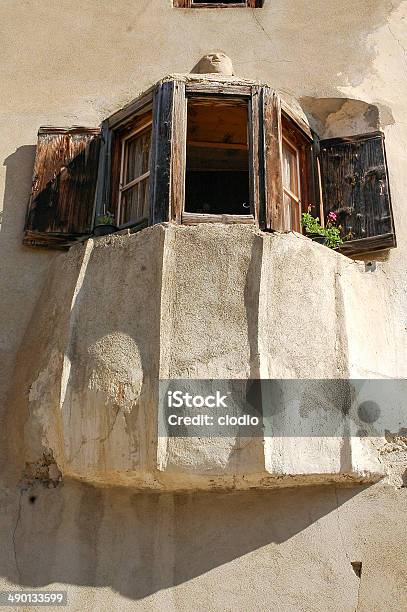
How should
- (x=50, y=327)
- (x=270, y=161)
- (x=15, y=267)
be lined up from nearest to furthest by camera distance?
(x=50, y=327)
(x=270, y=161)
(x=15, y=267)

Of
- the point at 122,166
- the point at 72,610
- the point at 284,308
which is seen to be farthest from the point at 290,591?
the point at 122,166

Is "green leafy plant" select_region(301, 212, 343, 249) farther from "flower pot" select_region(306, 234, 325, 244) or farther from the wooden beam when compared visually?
the wooden beam

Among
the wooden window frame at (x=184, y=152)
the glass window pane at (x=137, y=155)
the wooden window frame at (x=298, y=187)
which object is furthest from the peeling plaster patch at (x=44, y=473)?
the wooden window frame at (x=298, y=187)

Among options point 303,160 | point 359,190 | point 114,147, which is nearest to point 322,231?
point 359,190

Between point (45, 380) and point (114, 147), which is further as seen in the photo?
point (114, 147)

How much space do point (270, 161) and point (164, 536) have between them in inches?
124

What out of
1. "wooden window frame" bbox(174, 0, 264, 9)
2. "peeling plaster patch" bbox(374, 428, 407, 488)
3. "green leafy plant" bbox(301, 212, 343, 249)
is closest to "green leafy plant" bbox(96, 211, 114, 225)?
"green leafy plant" bbox(301, 212, 343, 249)

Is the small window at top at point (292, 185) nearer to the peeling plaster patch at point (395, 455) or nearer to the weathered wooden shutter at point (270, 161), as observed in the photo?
the weathered wooden shutter at point (270, 161)

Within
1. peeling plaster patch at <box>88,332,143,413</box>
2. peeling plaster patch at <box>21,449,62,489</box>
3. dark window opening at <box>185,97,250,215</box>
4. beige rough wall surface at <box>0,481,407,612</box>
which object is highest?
dark window opening at <box>185,97,250,215</box>

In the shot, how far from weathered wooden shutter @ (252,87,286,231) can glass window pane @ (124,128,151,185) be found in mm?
1088

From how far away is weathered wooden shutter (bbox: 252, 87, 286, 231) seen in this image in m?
6.30

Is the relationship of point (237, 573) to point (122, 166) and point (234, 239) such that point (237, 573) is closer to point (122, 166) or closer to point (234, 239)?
point (234, 239)

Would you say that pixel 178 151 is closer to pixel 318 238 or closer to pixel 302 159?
pixel 318 238

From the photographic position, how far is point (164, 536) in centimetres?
561
